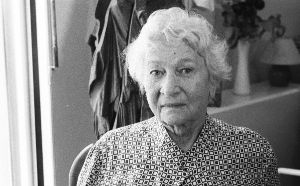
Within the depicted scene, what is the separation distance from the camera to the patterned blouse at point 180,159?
1394 mm

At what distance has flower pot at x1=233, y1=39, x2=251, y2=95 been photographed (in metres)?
2.86

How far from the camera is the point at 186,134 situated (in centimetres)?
141

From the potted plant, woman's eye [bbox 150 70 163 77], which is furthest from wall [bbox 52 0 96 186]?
woman's eye [bbox 150 70 163 77]

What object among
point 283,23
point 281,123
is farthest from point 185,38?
point 283,23

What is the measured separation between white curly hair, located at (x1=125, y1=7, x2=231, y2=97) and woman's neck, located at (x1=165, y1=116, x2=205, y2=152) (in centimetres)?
11

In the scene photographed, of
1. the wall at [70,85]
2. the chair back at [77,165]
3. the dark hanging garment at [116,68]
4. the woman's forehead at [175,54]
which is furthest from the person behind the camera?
the wall at [70,85]

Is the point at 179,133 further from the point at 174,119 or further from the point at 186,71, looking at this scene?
the point at 186,71

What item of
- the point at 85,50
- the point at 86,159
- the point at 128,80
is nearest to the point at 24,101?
the point at 85,50

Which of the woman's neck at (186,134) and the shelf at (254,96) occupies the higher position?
the woman's neck at (186,134)

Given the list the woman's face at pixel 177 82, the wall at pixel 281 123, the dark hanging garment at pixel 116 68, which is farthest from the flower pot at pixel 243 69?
the woman's face at pixel 177 82

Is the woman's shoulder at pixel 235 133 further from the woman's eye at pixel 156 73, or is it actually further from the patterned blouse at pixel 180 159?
the woman's eye at pixel 156 73

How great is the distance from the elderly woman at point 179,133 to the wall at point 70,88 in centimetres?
91

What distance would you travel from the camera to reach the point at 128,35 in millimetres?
1916

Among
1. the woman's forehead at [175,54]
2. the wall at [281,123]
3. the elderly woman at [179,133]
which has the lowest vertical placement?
the wall at [281,123]
